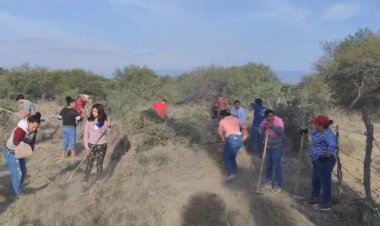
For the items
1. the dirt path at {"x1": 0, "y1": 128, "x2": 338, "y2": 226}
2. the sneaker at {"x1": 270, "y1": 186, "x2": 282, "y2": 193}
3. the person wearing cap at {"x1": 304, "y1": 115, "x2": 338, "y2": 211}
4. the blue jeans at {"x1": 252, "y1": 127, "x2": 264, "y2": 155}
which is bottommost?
the dirt path at {"x1": 0, "y1": 128, "x2": 338, "y2": 226}

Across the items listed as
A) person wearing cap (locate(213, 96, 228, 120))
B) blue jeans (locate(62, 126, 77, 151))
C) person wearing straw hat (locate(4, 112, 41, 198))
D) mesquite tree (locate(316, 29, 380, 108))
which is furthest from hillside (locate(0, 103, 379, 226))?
mesquite tree (locate(316, 29, 380, 108))

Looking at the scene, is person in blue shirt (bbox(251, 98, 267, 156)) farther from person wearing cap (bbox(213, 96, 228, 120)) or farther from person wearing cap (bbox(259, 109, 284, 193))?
person wearing cap (bbox(259, 109, 284, 193))

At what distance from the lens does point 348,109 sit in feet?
84.0

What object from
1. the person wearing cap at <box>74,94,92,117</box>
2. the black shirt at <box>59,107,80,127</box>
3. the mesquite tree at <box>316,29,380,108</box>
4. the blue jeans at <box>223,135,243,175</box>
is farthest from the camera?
the mesquite tree at <box>316,29,380,108</box>

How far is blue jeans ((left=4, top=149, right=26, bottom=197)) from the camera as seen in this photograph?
8320 mm

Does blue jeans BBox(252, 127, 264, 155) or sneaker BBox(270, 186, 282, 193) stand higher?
blue jeans BBox(252, 127, 264, 155)

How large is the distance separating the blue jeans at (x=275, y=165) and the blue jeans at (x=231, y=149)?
0.59 metres

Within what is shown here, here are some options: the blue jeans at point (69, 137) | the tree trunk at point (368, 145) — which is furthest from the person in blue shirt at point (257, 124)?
the tree trunk at point (368, 145)

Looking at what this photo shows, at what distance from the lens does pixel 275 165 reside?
8891 millimetres

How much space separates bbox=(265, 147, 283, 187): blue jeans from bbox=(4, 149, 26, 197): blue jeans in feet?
13.5

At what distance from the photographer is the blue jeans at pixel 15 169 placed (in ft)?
27.3

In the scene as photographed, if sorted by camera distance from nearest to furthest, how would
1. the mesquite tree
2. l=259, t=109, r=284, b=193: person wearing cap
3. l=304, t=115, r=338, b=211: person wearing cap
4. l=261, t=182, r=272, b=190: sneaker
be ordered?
l=304, t=115, r=338, b=211: person wearing cap, l=259, t=109, r=284, b=193: person wearing cap, l=261, t=182, r=272, b=190: sneaker, the mesquite tree

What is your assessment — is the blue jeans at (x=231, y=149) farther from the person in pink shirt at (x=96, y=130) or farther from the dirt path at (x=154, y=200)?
the person in pink shirt at (x=96, y=130)

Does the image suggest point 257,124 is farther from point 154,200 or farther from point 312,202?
point 154,200
